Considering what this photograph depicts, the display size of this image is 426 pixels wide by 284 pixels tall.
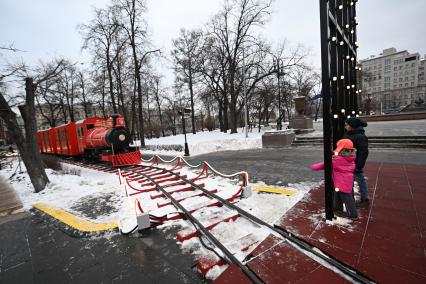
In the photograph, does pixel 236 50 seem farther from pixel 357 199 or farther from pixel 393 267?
pixel 393 267

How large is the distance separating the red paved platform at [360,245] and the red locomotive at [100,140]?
9905 mm

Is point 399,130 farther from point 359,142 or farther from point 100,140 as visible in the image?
point 100,140

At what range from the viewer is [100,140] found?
11.8m

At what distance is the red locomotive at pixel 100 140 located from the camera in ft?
37.4

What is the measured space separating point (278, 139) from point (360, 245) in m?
12.2

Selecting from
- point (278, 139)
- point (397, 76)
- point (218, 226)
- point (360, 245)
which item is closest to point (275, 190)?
point (218, 226)

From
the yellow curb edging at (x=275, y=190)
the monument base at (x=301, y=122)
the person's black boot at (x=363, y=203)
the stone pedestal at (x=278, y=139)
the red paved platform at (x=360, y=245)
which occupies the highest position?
the monument base at (x=301, y=122)

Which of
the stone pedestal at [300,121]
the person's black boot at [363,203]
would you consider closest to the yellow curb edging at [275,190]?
the person's black boot at [363,203]

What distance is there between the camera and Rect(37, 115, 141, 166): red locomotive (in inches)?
449

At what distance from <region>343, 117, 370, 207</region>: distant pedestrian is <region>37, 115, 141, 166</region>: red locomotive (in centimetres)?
1067

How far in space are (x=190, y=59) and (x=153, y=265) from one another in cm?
2546

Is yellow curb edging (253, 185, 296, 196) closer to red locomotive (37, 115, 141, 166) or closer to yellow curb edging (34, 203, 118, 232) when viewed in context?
yellow curb edging (34, 203, 118, 232)

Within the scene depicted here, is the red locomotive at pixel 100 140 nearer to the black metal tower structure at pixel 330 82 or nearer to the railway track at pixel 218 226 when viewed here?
the railway track at pixel 218 226

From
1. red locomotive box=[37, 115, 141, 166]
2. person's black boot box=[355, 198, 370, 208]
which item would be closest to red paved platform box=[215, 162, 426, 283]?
person's black boot box=[355, 198, 370, 208]
